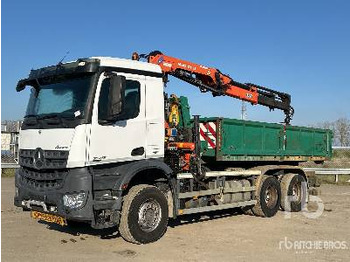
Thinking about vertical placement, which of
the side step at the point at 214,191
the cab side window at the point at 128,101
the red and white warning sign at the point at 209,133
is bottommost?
the side step at the point at 214,191

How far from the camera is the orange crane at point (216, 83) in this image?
946 cm

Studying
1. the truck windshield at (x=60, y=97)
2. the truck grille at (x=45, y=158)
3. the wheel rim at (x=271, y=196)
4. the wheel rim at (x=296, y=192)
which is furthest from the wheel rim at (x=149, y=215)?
the wheel rim at (x=296, y=192)

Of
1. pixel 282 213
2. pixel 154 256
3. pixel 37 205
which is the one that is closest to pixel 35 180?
pixel 37 205

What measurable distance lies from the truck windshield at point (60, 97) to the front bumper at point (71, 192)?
1.05 metres

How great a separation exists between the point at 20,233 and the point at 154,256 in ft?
10.3

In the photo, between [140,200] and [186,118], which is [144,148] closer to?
[140,200]

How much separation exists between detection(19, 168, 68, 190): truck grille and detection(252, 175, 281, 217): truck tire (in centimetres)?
546

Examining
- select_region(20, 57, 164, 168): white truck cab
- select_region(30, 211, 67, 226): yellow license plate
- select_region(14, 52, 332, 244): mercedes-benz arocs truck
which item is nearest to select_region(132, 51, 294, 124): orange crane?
select_region(14, 52, 332, 244): mercedes-benz arocs truck

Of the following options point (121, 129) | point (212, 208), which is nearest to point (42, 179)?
point (121, 129)

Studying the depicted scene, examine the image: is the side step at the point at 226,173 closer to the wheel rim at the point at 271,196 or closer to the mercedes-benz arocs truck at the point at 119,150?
the mercedes-benz arocs truck at the point at 119,150

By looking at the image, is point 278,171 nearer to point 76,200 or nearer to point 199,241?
point 199,241

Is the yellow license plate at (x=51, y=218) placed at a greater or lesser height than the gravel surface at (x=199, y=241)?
greater

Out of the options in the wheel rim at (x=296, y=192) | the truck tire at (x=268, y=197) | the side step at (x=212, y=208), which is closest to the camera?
the side step at (x=212, y=208)

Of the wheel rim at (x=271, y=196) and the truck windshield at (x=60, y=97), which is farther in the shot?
the wheel rim at (x=271, y=196)
